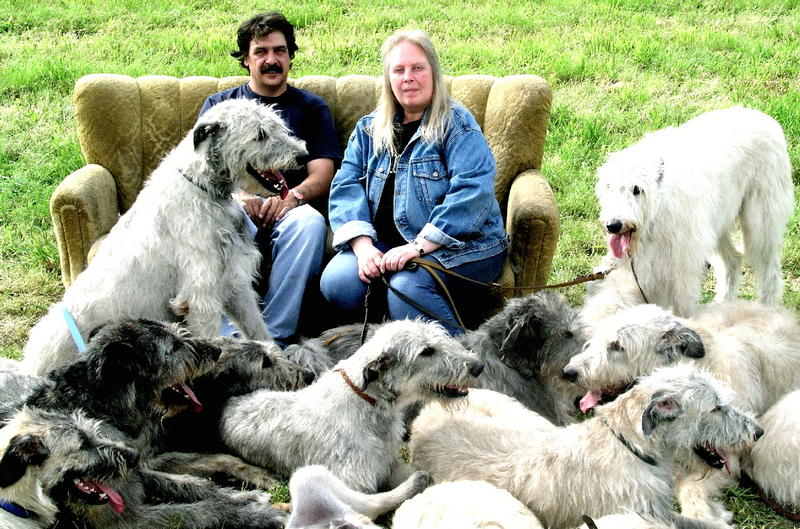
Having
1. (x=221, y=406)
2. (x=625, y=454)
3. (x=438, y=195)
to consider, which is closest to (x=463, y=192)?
(x=438, y=195)

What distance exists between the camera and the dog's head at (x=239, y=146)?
17.0 ft

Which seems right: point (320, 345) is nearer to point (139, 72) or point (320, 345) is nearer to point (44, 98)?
point (139, 72)

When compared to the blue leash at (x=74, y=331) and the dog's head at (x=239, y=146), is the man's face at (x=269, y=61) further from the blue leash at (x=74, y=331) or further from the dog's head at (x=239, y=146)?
the blue leash at (x=74, y=331)

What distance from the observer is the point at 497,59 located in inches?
444

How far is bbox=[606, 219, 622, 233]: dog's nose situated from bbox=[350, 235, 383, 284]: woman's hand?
1612mm

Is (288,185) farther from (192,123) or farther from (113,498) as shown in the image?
(113,498)

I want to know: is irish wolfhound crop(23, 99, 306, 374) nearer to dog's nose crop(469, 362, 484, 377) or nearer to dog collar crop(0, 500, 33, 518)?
dog collar crop(0, 500, 33, 518)

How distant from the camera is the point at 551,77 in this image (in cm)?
1113

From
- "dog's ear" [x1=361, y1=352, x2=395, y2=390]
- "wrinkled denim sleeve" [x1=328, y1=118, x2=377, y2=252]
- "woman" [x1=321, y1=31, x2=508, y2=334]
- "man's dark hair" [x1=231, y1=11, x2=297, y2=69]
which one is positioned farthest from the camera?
"man's dark hair" [x1=231, y1=11, x2=297, y2=69]

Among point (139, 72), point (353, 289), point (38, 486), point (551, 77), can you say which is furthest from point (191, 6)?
point (38, 486)

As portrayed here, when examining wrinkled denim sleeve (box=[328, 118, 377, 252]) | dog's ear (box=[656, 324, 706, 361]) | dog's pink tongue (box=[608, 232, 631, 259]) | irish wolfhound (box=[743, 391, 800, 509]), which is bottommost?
irish wolfhound (box=[743, 391, 800, 509])

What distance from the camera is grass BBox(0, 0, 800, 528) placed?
9180mm

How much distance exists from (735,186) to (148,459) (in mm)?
4799

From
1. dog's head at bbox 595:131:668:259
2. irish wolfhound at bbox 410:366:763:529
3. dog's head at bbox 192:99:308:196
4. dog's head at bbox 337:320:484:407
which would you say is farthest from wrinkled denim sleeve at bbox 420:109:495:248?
irish wolfhound at bbox 410:366:763:529
